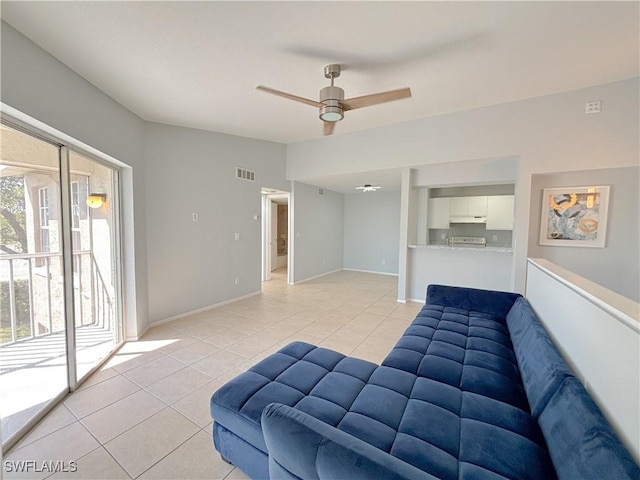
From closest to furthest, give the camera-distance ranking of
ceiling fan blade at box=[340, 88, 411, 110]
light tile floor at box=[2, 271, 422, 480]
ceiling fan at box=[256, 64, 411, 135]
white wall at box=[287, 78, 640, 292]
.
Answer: light tile floor at box=[2, 271, 422, 480] → ceiling fan blade at box=[340, 88, 411, 110] → ceiling fan at box=[256, 64, 411, 135] → white wall at box=[287, 78, 640, 292]

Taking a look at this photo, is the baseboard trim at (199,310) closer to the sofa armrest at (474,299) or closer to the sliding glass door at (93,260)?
the sliding glass door at (93,260)

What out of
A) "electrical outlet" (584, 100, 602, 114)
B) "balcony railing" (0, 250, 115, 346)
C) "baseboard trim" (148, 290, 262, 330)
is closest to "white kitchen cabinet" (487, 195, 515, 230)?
"electrical outlet" (584, 100, 602, 114)

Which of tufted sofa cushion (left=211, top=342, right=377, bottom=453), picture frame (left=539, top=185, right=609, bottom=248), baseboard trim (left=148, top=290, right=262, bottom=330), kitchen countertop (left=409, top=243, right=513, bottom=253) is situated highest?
picture frame (left=539, top=185, right=609, bottom=248)

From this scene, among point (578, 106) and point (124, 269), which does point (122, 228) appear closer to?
point (124, 269)

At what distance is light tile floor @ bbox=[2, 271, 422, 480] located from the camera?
63.4 inches

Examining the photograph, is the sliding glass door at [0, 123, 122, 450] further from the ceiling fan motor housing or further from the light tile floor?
the ceiling fan motor housing

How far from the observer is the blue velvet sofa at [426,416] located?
90cm

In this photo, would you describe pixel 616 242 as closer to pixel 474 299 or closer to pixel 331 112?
pixel 474 299

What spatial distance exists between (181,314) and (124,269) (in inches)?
44.8

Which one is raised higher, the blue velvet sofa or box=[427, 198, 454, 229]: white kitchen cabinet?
box=[427, 198, 454, 229]: white kitchen cabinet

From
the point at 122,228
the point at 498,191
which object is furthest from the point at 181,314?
the point at 498,191

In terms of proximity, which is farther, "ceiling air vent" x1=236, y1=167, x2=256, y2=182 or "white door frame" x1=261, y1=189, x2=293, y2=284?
"white door frame" x1=261, y1=189, x2=293, y2=284

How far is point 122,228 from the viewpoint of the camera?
125 inches

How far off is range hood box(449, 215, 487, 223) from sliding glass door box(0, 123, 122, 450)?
6.01 metres
